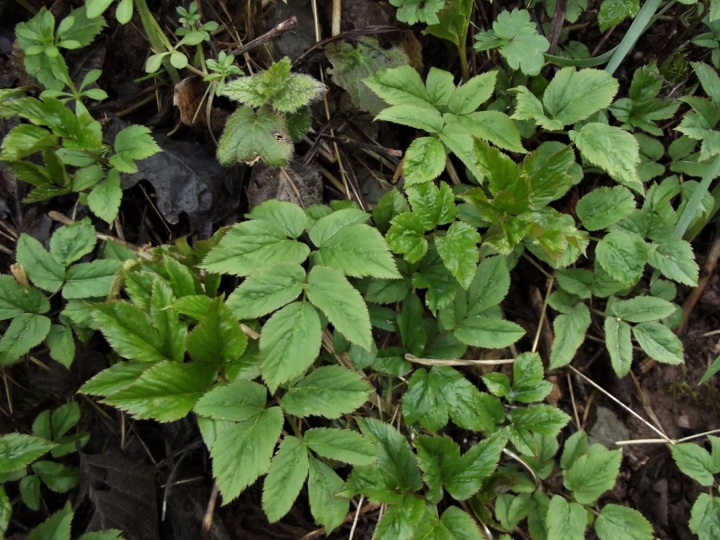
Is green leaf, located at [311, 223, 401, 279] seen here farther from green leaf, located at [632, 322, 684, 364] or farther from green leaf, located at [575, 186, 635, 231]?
green leaf, located at [632, 322, 684, 364]

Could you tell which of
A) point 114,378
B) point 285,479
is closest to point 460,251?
point 285,479

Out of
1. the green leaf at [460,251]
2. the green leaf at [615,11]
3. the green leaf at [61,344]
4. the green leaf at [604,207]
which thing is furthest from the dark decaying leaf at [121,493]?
the green leaf at [615,11]

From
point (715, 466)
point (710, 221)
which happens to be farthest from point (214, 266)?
point (710, 221)

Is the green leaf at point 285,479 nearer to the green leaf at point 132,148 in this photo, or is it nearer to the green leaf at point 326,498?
the green leaf at point 326,498

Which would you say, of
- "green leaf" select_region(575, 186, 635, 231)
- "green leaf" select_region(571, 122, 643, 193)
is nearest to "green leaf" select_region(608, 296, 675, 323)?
"green leaf" select_region(575, 186, 635, 231)

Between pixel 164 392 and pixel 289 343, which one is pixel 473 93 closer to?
pixel 289 343

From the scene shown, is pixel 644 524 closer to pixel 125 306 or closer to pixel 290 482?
pixel 290 482
